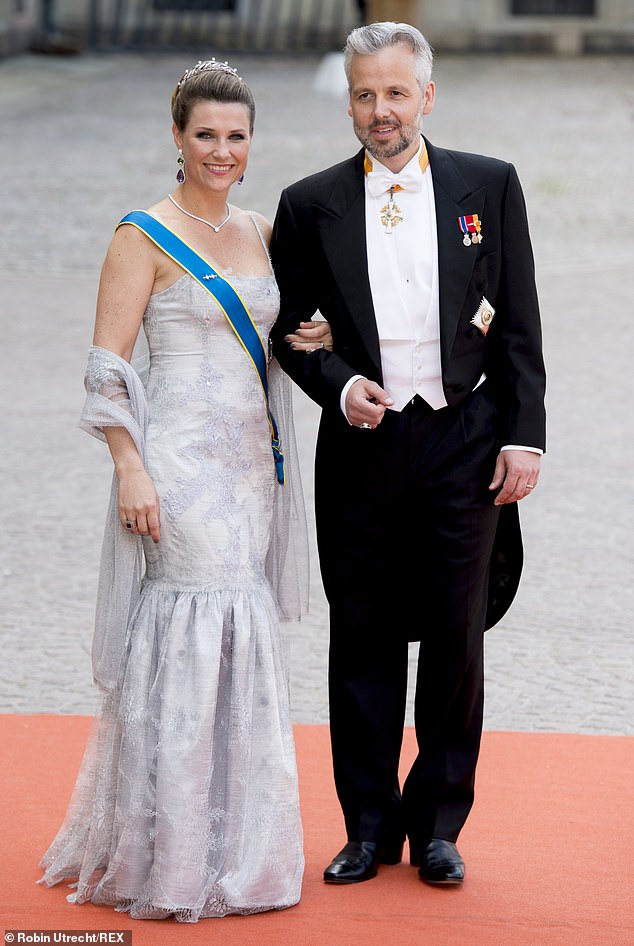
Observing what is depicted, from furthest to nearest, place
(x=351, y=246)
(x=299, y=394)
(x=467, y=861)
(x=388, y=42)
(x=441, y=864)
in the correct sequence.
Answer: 1. (x=299, y=394)
2. (x=467, y=861)
3. (x=441, y=864)
4. (x=351, y=246)
5. (x=388, y=42)

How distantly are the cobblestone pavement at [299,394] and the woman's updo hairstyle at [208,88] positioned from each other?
2221mm

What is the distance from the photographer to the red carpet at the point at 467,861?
3430 mm

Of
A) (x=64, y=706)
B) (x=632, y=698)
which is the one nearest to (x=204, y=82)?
(x=64, y=706)

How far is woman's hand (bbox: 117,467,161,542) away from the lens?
11.2 feet

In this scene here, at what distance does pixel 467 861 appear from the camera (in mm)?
3838

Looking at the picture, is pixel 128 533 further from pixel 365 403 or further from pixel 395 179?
pixel 395 179

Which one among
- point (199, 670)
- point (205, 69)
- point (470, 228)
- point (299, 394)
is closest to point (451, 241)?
point (470, 228)

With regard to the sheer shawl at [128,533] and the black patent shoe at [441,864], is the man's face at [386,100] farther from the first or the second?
the black patent shoe at [441,864]

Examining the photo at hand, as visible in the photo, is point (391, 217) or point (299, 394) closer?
point (391, 217)

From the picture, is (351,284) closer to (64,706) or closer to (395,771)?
(395,771)

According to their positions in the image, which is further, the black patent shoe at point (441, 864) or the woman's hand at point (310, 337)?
the black patent shoe at point (441, 864)

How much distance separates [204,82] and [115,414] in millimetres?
778

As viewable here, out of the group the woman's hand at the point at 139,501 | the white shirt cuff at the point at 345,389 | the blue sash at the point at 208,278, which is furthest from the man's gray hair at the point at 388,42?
the woman's hand at the point at 139,501

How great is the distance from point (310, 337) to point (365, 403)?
25 centimetres
